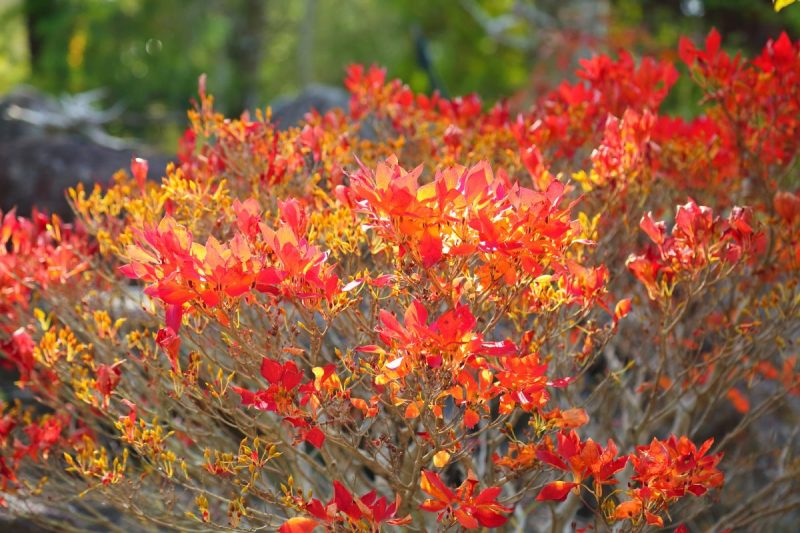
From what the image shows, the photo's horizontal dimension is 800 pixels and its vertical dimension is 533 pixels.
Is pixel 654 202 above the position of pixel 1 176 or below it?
below

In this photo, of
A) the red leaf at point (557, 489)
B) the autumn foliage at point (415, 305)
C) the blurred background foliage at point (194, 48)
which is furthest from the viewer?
the blurred background foliage at point (194, 48)

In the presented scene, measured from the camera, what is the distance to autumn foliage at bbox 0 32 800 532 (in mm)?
1975

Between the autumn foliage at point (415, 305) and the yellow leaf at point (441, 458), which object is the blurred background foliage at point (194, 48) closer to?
the autumn foliage at point (415, 305)

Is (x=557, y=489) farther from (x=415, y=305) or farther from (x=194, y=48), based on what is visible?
(x=194, y=48)

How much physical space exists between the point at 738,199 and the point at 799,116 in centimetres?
41

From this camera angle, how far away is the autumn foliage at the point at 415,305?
1.97 m

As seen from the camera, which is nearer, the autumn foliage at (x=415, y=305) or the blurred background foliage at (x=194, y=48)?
the autumn foliage at (x=415, y=305)

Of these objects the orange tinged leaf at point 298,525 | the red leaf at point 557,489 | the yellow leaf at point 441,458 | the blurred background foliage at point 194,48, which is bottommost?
the red leaf at point 557,489

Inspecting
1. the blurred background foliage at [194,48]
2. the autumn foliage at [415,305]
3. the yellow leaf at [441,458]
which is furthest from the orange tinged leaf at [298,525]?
the blurred background foliage at [194,48]

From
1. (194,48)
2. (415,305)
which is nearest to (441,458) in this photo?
(415,305)

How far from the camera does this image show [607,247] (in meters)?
3.13

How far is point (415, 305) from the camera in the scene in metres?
1.85

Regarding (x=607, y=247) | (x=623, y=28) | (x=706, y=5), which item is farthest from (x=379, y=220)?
(x=706, y=5)

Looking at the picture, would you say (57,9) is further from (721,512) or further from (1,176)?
(721,512)
